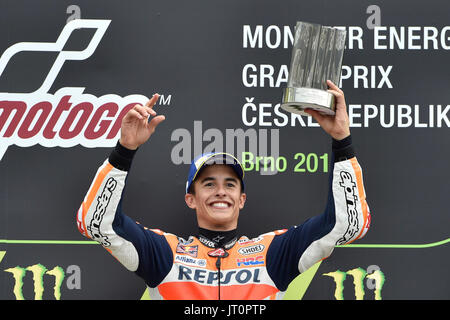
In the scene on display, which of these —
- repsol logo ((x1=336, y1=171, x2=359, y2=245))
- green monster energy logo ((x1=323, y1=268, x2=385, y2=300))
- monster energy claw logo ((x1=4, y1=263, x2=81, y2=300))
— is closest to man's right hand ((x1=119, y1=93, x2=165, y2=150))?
repsol logo ((x1=336, y1=171, x2=359, y2=245))

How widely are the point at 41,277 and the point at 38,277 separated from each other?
15mm

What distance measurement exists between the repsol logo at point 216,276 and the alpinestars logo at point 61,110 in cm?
81

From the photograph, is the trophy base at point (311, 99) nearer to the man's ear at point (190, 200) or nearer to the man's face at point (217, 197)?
the man's face at point (217, 197)

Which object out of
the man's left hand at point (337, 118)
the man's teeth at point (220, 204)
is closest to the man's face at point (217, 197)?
the man's teeth at point (220, 204)

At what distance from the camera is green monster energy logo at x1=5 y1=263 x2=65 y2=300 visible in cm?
288

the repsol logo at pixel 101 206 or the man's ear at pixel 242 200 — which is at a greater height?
the man's ear at pixel 242 200

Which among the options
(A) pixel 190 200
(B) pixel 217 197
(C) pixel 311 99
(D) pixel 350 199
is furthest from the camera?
(A) pixel 190 200

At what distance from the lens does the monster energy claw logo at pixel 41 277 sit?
288 cm

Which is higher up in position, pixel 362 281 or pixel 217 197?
pixel 217 197

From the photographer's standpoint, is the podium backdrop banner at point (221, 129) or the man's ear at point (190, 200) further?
the podium backdrop banner at point (221, 129)

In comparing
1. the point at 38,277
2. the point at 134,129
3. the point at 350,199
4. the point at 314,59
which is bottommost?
the point at 38,277

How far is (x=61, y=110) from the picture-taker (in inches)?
113

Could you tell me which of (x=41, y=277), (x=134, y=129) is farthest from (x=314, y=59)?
(x=41, y=277)

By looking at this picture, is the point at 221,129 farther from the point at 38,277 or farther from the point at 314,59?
the point at 38,277
